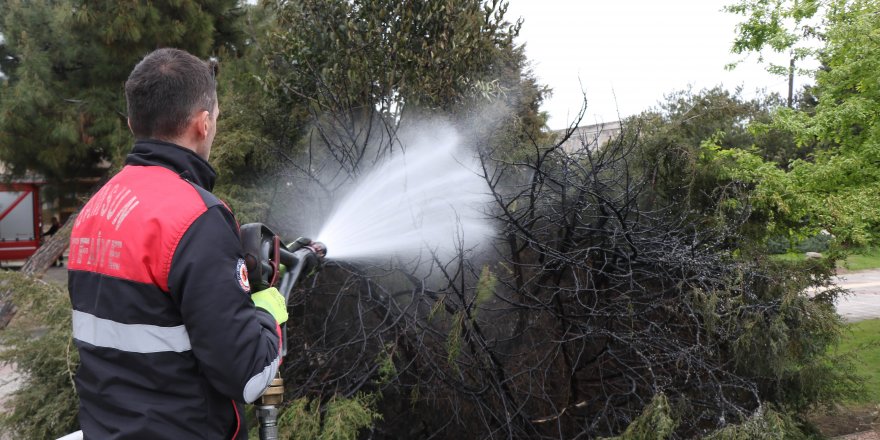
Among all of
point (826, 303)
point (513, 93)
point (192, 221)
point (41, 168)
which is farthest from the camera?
point (41, 168)

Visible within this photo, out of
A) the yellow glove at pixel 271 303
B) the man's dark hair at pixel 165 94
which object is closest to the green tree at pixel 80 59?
the man's dark hair at pixel 165 94

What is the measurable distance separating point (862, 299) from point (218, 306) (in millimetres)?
13635

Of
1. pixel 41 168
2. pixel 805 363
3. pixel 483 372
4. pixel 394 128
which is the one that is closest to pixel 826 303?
pixel 805 363

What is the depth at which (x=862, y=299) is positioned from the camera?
1236 cm

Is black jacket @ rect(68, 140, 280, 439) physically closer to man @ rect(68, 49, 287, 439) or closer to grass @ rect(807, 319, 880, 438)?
man @ rect(68, 49, 287, 439)

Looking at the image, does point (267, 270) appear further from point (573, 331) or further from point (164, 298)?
point (573, 331)

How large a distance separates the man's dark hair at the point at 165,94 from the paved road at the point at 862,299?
7.98 meters

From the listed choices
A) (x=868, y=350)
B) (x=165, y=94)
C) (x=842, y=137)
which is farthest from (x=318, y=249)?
(x=868, y=350)

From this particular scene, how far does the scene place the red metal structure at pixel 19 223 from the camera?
20.0m

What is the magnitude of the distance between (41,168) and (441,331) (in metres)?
10.9

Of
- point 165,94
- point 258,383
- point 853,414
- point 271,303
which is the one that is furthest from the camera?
point 853,414

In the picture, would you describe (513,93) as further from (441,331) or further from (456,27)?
(441,331)

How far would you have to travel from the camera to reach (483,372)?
12.5ft

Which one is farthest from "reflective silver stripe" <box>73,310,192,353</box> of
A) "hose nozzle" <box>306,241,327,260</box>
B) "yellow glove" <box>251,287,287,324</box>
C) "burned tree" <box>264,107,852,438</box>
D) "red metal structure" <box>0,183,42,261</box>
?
"red metal structure" <box>0,183,42,261</box>
